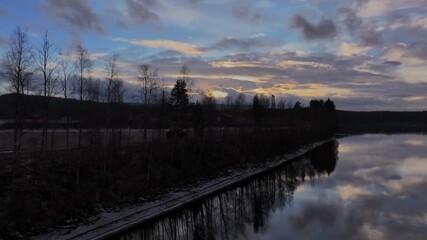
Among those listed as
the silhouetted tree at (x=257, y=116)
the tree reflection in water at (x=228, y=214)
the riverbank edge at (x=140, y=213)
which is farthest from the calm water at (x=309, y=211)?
the silhouetted tree at (x=257, y=116)

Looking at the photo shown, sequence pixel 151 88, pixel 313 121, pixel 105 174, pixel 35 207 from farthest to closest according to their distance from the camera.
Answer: pixel 313 121 < pixel 151 88 < pixel 105 174 < pixel 35 207

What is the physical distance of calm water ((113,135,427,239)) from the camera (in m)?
27.5

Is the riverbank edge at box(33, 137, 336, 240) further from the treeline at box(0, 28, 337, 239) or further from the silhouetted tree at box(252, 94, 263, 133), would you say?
the silhouetted tree at box(252, 94, 263, 133)

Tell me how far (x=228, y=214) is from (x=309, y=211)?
6.20 meters

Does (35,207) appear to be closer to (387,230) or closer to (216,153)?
(387,230)

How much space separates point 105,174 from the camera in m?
36.8

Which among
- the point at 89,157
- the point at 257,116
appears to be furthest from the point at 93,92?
the point at 257,116

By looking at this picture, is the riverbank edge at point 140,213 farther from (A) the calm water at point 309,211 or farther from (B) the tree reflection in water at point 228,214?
(A) the calm water at point 309,211

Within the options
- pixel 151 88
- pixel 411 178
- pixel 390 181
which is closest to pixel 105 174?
pixel 151 88

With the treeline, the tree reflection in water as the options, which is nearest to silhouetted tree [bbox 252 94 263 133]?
the treeline

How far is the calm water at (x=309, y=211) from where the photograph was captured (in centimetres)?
2750

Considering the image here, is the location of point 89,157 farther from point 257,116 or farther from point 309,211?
point 257,116

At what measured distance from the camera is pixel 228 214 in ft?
111

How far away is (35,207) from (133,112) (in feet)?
99.1
